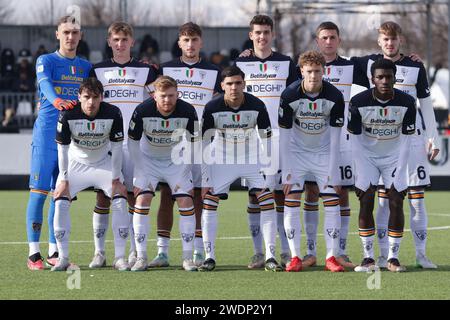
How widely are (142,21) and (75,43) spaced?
43.2 meters

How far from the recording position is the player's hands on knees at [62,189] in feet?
32.5

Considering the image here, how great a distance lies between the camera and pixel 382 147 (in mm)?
10000

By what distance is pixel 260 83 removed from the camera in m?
10.6

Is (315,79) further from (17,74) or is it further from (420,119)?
(17,74)

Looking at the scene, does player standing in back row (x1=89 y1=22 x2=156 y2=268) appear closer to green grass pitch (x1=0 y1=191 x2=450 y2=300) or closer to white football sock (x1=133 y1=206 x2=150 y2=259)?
white football sock (x1=133 y1=206 x2=150 y2=259)

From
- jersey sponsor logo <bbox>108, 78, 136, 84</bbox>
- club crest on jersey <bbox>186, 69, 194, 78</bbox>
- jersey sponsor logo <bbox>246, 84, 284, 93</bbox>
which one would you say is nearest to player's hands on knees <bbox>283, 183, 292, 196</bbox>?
jersey sponsor logo <bbox>246, 84, 284, 93</bbox>

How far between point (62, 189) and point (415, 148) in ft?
10.5

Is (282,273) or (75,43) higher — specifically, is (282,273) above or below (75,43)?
below

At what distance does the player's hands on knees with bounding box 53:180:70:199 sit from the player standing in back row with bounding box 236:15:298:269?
171 cm

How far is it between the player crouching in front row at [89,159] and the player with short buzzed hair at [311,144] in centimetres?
146

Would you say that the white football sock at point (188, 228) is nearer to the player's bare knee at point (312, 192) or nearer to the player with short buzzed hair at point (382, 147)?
the player's bare knee at point (312, 192)

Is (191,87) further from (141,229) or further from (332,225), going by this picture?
(332,225)

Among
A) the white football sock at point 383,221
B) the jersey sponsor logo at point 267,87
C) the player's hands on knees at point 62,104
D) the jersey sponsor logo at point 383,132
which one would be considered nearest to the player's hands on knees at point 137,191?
the player's hands on knees at point 62,104

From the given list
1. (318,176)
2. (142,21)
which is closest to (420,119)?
(318,176)
